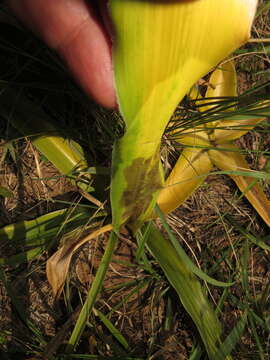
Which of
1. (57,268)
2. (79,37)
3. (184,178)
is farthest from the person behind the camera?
(184,178)

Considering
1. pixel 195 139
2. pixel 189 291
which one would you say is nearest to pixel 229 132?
pixel 195 139

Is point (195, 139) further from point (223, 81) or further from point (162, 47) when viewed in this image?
point (162, 47)

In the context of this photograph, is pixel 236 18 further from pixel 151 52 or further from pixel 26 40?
pixel 26 40

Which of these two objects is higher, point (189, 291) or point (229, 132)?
point (229, 132)

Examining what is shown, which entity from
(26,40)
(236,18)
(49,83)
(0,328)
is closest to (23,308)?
(0,328)

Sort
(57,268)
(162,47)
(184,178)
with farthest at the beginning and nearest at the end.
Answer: (184,178), (57,268), (162,47)

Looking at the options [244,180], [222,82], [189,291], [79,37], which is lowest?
[189,291]

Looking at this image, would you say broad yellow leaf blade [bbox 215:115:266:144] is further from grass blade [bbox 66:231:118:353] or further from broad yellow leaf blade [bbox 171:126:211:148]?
grass blade [bbox 66:231:118:353]
